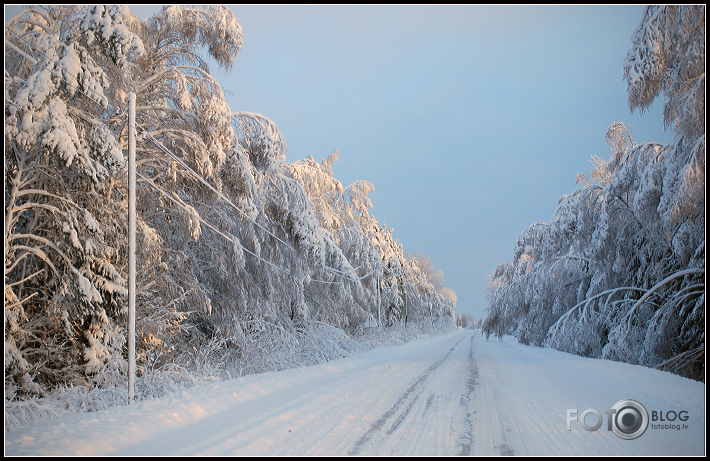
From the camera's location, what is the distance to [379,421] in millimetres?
6500

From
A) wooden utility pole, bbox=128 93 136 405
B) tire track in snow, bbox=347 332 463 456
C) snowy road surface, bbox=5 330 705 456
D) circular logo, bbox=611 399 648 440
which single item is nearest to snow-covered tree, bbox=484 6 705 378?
snowy road surface, bbox=5 330 705 456

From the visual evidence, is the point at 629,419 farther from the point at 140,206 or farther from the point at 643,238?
the point at 140,206

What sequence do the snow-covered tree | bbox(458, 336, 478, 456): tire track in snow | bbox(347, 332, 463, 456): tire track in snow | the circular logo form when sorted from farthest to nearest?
the snow-covered tree, the circular logo, bbox(347, 332, 463, 456): tire track in snow, bbox(458, 336, 478, 456): tire track in snow

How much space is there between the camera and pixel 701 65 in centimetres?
702

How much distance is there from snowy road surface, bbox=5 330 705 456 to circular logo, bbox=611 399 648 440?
16 cm

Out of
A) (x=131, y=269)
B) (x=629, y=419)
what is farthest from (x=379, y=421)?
(x=131, y=269)

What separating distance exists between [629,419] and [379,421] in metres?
3.71

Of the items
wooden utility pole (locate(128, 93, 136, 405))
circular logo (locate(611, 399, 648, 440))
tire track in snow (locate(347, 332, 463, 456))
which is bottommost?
tire track in snow (locate(347, 332, 463, 456))

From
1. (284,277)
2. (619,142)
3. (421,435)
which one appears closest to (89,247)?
(421,435)

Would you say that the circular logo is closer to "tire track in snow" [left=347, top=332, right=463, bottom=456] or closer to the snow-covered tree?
"tire track in snow" [left=347, top=332, right=463, bottom=456]

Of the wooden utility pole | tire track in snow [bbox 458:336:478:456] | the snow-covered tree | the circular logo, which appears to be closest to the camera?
tire track in snow [bbox 458:336:478:456]

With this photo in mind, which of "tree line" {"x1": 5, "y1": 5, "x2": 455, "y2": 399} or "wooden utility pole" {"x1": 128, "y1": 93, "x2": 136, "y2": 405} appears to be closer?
"tree line" {"x1": 5, "y1": 5, "x2": 455, "y2": 399}

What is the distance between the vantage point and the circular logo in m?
5.71

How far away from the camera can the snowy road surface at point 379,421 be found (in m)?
5.12
